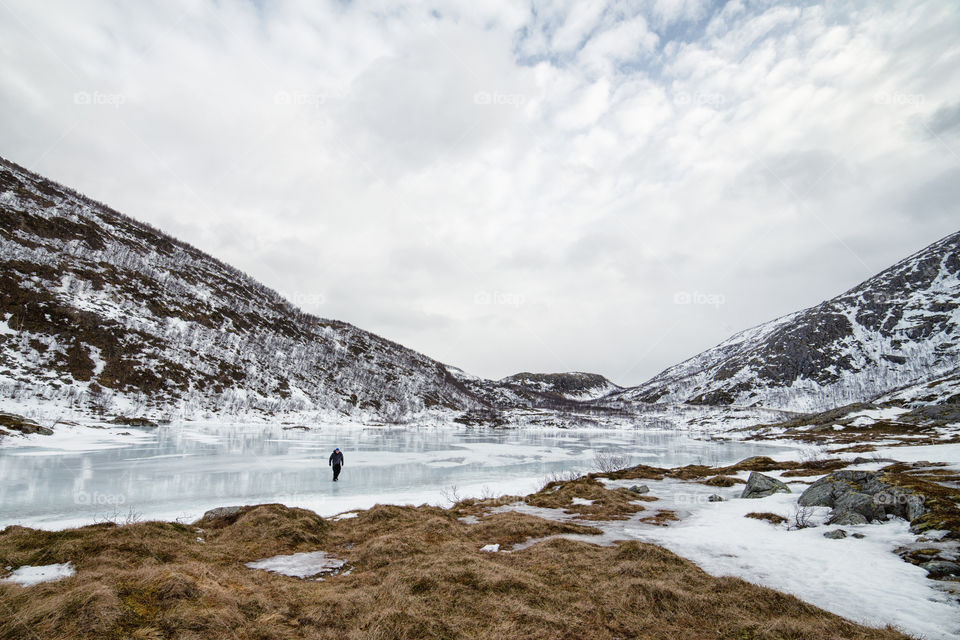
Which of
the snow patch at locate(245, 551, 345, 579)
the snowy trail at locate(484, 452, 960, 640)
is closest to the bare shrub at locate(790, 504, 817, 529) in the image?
the snowy trail at locate(484, 452, 960, 640)

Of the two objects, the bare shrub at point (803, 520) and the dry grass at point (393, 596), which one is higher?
the dry grass at point (393, 596)

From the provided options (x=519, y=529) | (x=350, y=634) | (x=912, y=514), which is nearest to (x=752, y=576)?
(x=519, y=529)

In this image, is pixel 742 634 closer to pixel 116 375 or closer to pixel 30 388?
pixel 30 388

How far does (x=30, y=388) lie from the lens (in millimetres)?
49719

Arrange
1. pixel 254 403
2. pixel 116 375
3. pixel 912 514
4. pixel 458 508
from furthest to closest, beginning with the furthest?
pixel 254 403
pixel 116 375
pixel 458 508
pixel 912 514

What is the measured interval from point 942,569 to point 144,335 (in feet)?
343

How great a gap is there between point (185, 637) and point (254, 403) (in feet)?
295

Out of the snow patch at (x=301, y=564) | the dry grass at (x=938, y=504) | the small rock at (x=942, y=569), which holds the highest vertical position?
the dry grass at (x=938, y=504)

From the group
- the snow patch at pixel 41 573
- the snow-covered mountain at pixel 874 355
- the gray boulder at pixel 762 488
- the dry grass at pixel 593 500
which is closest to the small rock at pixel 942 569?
the dry grass at pixel 593 500

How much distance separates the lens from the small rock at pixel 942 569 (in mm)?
7793

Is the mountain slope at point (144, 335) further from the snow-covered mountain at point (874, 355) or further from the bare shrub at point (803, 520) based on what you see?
the snow-covered mountain at point (874, 355)

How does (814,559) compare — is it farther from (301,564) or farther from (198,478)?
(198,478)

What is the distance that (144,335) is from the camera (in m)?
82.0

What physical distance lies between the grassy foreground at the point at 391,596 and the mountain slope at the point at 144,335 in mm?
58542
